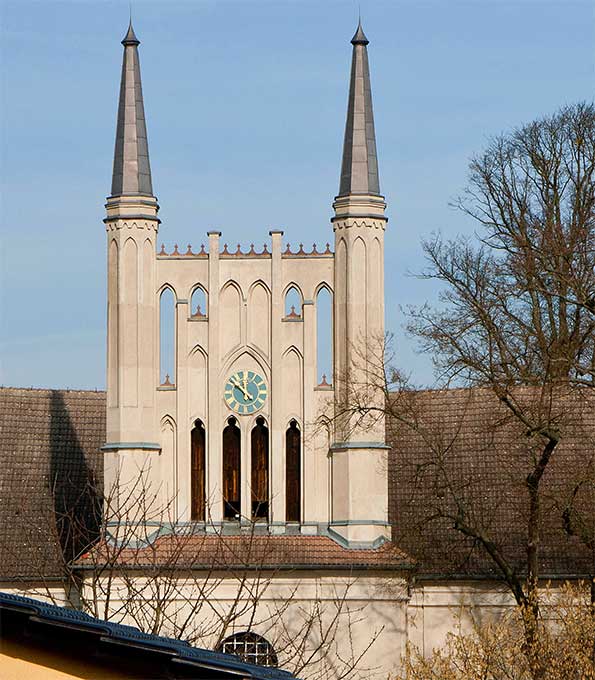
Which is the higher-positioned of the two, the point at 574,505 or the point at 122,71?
the point at 122,71

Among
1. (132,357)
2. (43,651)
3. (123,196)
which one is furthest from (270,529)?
(43,651)

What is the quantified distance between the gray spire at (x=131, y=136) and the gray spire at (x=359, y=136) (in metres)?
3.95

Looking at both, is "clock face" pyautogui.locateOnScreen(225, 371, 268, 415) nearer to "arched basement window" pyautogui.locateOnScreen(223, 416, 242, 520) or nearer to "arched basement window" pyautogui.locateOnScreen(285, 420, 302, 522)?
"arched basement window" pyautogui.locateOnScreen(223, 416, 242, 520)

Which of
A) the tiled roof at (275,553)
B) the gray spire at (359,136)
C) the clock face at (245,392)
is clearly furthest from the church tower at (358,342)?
the clock face at (245,392)

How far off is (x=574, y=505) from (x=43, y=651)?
789 inches

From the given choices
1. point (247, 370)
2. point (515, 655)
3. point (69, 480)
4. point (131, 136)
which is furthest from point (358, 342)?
point (515, 655)

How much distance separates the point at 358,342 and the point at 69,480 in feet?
22.3

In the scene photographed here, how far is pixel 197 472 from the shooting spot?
117 feet

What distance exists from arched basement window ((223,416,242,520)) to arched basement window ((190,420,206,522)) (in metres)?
0.43

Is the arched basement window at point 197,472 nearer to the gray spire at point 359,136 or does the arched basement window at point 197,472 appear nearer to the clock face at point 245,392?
the clock face at point 245,392

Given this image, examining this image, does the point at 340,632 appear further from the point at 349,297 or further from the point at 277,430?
the point at 349,297

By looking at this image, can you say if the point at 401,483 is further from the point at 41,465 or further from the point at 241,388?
the point at 41,465

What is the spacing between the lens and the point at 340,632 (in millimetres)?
33938

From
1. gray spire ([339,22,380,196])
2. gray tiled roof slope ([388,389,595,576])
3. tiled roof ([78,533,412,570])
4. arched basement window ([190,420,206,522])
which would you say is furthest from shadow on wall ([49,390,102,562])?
gray spire ([339,22,380,196])
